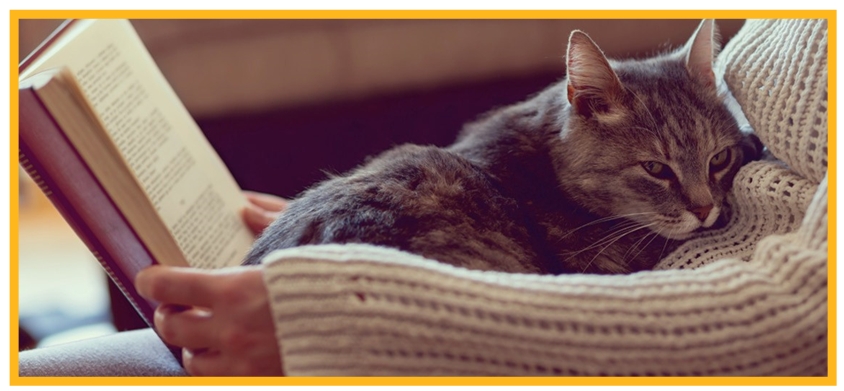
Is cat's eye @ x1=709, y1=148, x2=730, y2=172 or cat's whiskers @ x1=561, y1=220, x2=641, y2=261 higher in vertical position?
cat's eye @ x1=709, y1=148, x2=730, y2=172

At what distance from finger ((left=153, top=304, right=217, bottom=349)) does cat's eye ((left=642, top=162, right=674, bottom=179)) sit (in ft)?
2.35

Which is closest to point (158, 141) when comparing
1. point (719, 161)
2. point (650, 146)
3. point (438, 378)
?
point (438, 378)

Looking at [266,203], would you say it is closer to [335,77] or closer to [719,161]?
[335,77]

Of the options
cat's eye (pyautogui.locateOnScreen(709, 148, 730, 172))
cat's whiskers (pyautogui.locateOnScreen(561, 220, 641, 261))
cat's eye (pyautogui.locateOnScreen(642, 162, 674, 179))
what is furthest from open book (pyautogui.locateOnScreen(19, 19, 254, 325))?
cat's eye (pyautogui.locateOnScreen(709, 148, 730, 172))

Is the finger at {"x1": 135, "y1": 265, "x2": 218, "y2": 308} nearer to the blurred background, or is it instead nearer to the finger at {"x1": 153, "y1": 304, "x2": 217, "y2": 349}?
the finger at {"x1": 153, "y1": 304, "x2": 217, "y2": 349}

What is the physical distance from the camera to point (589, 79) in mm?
1119

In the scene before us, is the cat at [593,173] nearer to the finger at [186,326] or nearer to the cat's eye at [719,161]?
the cat's eye at [719,161]

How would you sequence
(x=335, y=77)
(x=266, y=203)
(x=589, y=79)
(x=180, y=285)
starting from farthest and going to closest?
(x=335, y=77)
(x=266, y=203)
(x=589, y=79)
(x=180, y=285)

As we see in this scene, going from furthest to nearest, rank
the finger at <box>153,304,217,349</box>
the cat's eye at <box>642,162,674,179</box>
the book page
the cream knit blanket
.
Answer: the cat's eye at <box>642,162,674,179</box>
the book page
the finger at <box>153,304,217,349</box>
the cream knit blanket

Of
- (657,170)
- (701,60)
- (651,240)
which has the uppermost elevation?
(701,60)

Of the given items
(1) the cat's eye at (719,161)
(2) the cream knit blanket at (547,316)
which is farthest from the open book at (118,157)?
(1) the cat's eye at (719,161)

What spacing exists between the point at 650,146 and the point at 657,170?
0.15 ft

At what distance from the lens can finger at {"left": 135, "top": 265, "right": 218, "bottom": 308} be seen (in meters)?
0.84

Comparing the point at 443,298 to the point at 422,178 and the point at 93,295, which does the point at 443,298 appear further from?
the point at 93,295
